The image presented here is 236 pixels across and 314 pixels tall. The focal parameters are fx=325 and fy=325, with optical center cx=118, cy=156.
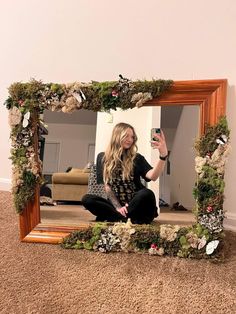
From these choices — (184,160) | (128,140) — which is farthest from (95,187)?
(184,160)

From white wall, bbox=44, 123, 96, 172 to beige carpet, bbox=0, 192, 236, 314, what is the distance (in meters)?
0.27

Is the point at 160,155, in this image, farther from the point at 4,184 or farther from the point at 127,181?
the point at 4,184

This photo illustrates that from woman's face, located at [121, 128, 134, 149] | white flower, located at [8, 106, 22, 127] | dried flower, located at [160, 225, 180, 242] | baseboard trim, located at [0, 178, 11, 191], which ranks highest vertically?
white flower, located at [8, 106, 22, 127]

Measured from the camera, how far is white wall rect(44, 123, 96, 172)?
1071 millimetres

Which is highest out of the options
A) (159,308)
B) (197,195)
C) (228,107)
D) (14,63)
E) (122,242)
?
(14,63)

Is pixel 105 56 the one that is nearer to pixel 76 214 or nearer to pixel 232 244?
pixel 76 214

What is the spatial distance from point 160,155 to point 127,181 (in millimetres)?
138

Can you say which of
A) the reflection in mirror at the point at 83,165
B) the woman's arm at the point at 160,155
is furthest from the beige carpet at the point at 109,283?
the woman's arm at the point at 160,155

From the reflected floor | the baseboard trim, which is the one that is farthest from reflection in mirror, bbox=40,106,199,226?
the baseboard trim

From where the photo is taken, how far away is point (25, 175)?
1.06m

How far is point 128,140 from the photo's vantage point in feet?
3.44

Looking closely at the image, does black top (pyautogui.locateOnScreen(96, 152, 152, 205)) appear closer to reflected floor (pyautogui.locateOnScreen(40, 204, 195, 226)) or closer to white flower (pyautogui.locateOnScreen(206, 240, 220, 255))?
reflected floor (pyautogui.locateOnScreen(40, 204, 195, 226))

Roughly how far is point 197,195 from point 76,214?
39 cm

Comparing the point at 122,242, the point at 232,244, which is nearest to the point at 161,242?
the point at 122,242
